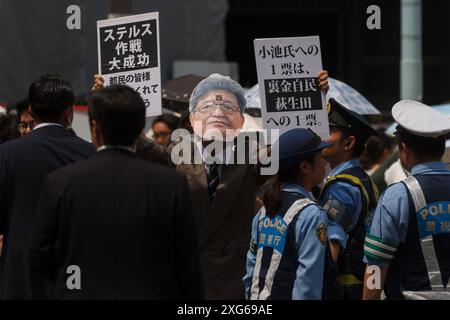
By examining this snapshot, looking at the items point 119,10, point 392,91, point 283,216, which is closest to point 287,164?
point 283,216

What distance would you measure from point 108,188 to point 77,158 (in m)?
1.17

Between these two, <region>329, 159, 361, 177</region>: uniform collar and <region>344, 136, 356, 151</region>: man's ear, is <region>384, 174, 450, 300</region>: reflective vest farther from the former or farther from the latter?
<region>344, 136, 356, 151</region>: man's ear

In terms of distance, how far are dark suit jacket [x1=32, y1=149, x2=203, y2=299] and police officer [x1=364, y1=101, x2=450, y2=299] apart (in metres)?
1.17

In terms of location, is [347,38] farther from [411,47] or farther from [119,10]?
[119,10]

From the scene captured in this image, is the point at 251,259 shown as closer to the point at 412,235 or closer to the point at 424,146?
the point at 412,235

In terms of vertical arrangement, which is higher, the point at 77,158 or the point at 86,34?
the point at 86,34

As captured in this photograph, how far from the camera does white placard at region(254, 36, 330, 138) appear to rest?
6.68m

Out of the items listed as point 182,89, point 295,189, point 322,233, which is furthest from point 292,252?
point 182,89

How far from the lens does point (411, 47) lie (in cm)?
1390

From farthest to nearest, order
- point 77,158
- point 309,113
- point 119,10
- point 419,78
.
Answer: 1. point 419,78
2. point 119,10
3. point 309,113
4. point 77,158

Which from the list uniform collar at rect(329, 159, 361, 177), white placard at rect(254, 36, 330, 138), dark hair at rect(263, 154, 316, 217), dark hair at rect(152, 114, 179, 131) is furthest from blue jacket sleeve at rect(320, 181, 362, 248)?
dark hair at rect(152, 114, 179, 131)

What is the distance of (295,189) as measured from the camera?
Answer: 17.4ft

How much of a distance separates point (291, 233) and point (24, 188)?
53.0 inches

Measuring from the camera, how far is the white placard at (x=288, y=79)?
6.68m
